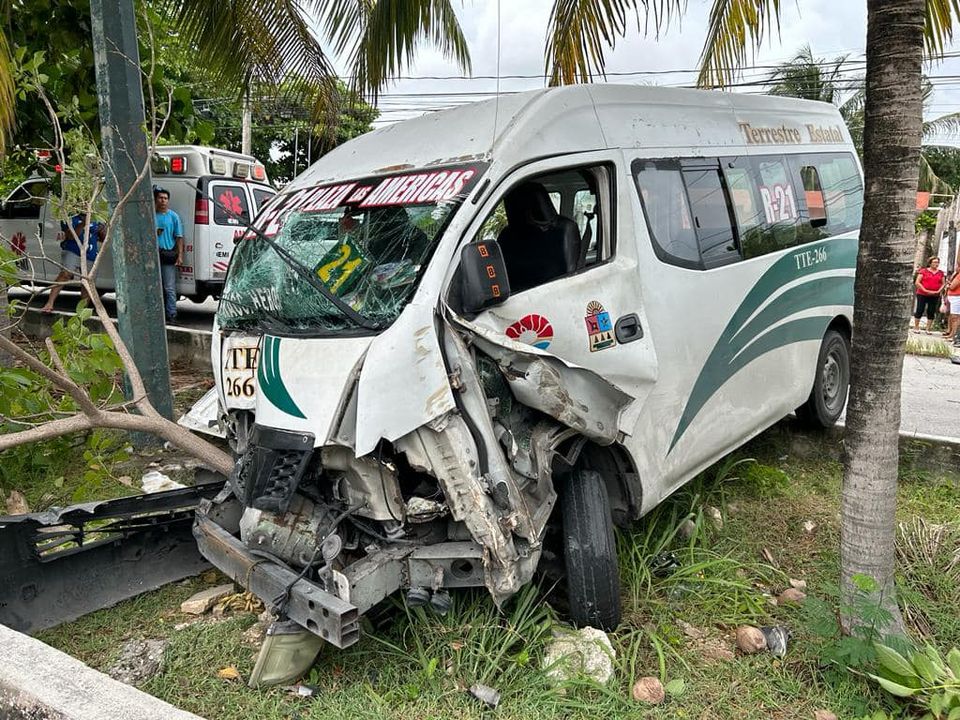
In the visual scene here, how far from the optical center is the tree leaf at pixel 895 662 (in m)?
3.03

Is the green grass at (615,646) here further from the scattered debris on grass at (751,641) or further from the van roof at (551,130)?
the van roof at (551,130)

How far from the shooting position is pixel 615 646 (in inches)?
137

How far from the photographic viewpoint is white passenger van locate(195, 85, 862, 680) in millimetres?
3074

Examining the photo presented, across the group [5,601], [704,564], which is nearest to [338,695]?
[5,601]

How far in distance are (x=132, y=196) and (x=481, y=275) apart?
Result: 378cm

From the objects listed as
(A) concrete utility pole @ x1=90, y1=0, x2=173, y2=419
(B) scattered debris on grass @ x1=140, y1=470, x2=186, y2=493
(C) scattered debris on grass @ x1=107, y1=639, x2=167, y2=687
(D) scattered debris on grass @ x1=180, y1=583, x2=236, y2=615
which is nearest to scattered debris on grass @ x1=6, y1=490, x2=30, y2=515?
(B) scattered debris on grass @ x1=140, y1=470, x2=186, y2=493

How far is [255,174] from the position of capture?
43.0 ft

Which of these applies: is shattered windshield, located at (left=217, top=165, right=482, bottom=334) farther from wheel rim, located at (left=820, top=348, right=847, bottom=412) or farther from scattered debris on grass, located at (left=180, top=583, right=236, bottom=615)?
wheel rim, located at (left=820, top=348, right=847, bottom=412)

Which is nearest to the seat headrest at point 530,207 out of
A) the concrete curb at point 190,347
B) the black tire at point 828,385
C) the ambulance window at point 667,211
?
the ambulance window at point 667,211

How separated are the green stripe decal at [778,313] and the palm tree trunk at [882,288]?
3.19ft

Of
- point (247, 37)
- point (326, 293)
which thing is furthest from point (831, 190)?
point (247, 37)

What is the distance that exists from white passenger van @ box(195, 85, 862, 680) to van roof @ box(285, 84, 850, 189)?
0.02 meters

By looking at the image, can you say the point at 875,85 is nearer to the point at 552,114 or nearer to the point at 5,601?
the point at 552,114

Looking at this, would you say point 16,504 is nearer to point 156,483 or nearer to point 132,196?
point 156,483
